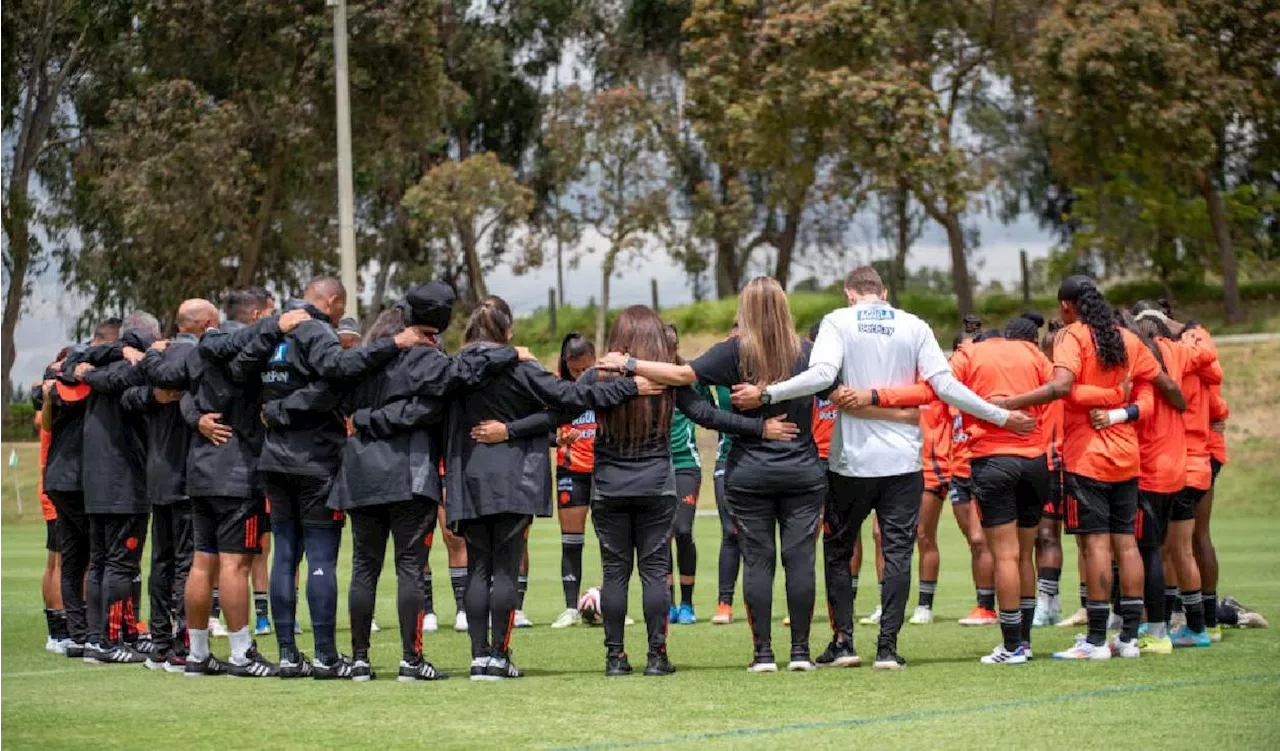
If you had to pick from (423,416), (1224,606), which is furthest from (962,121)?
(423,416)

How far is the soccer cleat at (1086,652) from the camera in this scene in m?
10.5

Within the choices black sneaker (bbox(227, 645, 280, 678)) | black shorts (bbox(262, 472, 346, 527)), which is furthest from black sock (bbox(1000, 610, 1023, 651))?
black sneaker (bbox(227, 645, 280, 678))

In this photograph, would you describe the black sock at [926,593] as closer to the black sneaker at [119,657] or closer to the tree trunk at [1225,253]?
the black sneaker at [119,657]

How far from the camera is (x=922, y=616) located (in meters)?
13.3

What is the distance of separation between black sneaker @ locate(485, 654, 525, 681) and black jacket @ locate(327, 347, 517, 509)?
1005mm

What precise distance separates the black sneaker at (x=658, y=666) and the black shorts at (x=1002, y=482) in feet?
7.05

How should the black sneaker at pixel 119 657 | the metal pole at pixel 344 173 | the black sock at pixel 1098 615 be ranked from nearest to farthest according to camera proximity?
the black sock at pixel 1098 615 < the black sneaker at pixel 119 657 < the metal pole at pixel 344 173

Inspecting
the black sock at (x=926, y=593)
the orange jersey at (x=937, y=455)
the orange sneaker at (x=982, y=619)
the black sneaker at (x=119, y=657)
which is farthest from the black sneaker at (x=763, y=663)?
Answer: the black sneaker at (x=119, y=657)

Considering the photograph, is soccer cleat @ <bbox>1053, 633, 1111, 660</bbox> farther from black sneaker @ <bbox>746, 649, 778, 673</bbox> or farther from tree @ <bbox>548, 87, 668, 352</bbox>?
tree @ <bbox>548, 87, 668, 352</bbox>

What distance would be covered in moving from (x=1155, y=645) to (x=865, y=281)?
3.00m

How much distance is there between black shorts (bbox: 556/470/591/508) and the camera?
13.5 metres

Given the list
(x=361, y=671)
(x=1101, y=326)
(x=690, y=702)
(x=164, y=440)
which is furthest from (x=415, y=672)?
(x=1101, y=326)

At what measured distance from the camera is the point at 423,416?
9.88 m

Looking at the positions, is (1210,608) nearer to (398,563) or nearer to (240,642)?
(398,563)
